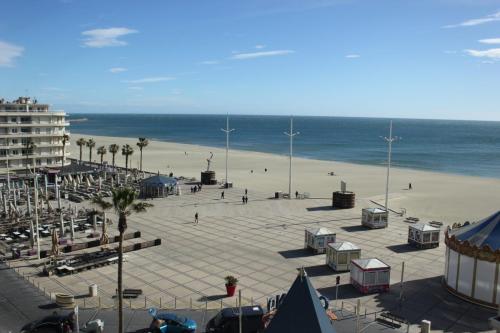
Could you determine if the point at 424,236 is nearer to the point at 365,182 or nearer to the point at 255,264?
the point at 255,264

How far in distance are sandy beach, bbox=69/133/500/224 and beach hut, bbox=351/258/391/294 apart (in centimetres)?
2184

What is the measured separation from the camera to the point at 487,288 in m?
23.0

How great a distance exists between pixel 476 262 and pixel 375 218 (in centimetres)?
1485

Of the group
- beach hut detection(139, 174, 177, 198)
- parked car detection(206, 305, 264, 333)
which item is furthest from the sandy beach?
parked car detection(206, 305, 264, 333)

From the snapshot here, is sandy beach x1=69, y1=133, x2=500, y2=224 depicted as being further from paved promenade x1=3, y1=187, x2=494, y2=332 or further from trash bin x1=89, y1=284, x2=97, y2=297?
trash bin x1=89, y1=284, x2=97, y2=297

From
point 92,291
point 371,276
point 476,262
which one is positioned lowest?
point 92,291

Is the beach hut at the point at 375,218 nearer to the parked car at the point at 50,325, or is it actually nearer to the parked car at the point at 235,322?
the parked car at the point at 235,322

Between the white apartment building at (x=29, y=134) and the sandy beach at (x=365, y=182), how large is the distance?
19258 mm

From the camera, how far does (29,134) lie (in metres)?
65.6

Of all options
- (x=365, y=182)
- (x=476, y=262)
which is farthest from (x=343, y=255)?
(x=365, y=182)

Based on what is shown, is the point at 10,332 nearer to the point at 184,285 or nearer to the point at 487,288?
the point at 184,285

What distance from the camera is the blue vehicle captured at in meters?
19.2

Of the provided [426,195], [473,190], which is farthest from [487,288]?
[473,190]

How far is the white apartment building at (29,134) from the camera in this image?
209 ft
